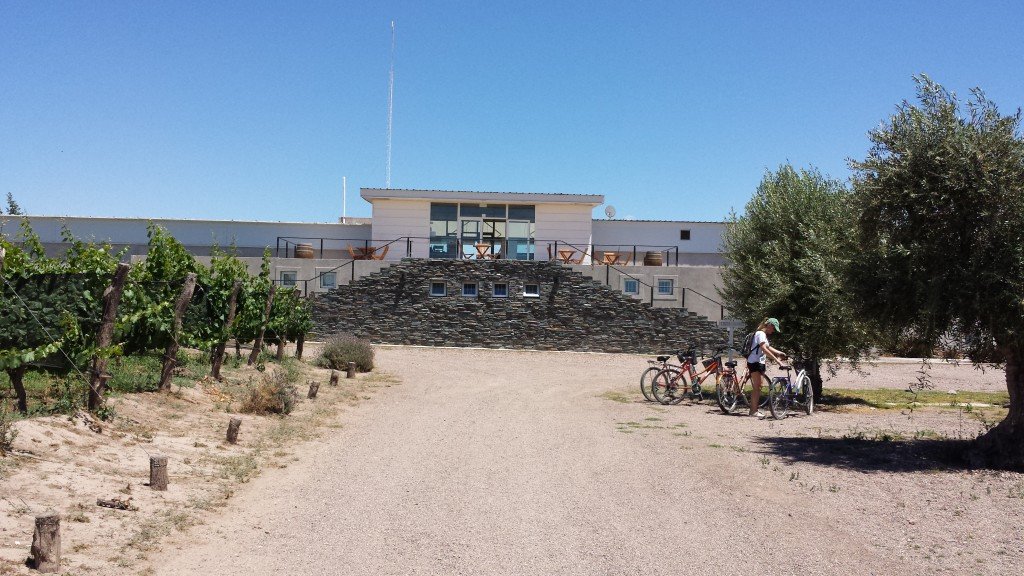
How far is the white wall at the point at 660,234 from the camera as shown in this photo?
37.2 meters

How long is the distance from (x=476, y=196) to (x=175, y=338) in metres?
23.8

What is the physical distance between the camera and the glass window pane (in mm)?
35500

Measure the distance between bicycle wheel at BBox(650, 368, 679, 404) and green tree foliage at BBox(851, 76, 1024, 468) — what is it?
6.51 metres

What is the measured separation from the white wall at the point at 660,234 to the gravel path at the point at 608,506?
2505 cm

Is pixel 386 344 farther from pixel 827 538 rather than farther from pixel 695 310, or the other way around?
pixel 827 538

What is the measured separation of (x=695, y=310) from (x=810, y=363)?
48.0 feet

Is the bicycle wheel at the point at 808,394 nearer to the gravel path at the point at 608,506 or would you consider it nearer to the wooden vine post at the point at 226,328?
the gravel path at the point at 608,506

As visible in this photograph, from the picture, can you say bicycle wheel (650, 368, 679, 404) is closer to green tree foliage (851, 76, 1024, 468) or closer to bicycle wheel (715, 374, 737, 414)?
bicycle wheel (715, 374, 737, 414)

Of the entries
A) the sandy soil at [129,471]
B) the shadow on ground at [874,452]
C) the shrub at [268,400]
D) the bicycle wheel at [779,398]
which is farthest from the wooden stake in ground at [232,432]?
the bicycle wheel at [779,398]

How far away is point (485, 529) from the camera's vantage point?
20.6ft

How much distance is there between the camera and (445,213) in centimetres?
3559

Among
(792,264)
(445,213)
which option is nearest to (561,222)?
(445,213)

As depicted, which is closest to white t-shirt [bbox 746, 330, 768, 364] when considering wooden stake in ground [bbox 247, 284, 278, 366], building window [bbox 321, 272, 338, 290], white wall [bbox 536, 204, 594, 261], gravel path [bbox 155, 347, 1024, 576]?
gravel path [bbox 155, 347, 1024, 576]

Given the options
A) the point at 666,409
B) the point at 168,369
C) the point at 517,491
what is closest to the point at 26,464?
the point at 517,491
